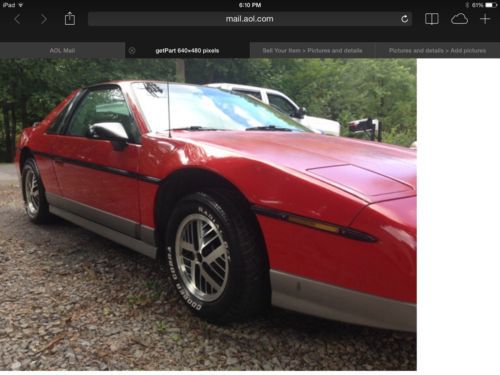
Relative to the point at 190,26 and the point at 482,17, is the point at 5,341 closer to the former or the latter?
the point at 190,26

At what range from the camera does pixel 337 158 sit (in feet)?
6.33

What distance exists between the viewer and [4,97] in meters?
4.68

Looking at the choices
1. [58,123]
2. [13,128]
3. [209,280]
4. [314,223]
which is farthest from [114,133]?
[13,128]

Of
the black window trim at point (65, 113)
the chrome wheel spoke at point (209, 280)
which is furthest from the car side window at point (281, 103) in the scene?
the chrome wheel spoke at point (209, 280)

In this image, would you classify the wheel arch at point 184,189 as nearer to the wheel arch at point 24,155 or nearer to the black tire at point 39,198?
the black tire at point 39,198

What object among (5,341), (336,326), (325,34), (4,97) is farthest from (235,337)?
(4,97)

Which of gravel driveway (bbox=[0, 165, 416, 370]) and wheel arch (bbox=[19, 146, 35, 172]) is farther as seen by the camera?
wheel arch (bbox=[19, 146, 35, 172])

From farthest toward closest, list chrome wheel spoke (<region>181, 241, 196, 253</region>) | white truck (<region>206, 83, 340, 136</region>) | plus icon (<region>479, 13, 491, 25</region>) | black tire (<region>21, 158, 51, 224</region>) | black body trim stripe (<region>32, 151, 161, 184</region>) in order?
white truck (<region>206, 83, 340, 136</region>), black tire (<region>21, 158, 51, 224</region>), black body trim stripe (<region>32, 151, 161, 184</region>), chrome wheel spoke (<region>181, 241, 196, 253</region>), plus icon (<region>479, 13, 491, 25</region>)

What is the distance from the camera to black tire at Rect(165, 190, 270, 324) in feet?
6.02

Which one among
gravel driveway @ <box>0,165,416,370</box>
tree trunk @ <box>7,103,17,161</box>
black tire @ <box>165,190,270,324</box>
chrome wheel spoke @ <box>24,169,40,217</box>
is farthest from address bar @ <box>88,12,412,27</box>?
tree trunk @ <box>7,103,17,161</box>

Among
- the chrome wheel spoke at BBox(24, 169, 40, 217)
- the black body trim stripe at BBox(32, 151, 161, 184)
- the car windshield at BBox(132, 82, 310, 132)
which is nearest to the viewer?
the black body trim stripe at BBox(32, 151, 161, 184)

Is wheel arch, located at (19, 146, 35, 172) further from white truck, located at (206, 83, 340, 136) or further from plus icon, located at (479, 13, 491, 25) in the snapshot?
white truck, located at (206, 83, 340, 136)

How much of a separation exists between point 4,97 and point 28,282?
299 centimetres

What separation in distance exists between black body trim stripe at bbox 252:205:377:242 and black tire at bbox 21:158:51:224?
105 inches
